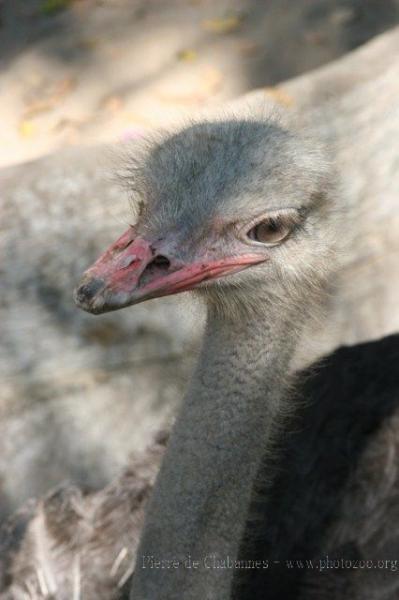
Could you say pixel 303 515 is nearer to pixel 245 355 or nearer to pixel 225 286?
pixel 245 355

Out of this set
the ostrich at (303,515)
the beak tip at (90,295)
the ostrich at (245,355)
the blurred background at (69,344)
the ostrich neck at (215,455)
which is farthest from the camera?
the blurred background at (69,344)

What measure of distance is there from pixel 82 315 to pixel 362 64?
44.3 inches

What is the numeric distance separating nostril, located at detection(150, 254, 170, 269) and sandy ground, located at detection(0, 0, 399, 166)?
2.09 m

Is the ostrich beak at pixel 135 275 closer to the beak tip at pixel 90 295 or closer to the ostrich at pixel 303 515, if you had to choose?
the beak tip at pixel 90 295

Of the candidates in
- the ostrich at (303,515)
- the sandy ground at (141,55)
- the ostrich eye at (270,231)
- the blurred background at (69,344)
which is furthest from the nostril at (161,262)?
the sandy ground at (141,55)

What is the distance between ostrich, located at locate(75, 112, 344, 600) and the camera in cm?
145

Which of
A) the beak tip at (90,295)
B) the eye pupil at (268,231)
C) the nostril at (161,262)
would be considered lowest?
the beak tip at (90,295)

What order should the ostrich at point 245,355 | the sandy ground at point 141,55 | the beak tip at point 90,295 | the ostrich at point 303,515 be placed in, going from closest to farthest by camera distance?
1. the beak tip at point 90,295
2. the ostrich at point 245,355
3. the ostrich at point 303,515
4. the sandy ground at point 141,55

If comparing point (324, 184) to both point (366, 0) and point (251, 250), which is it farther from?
point (366, 0)

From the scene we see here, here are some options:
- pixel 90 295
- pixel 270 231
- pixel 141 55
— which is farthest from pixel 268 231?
pixel 141 55

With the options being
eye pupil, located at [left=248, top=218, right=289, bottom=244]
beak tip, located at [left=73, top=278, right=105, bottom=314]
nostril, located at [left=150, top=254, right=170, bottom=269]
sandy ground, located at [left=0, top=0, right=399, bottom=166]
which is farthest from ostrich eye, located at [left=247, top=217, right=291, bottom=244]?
sandy ground, located at [left=0, top=0, right=399, bottom=166]

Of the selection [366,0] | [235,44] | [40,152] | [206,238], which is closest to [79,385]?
[40,152]

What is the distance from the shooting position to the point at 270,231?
148 cm

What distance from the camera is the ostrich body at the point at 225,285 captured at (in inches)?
56.9
